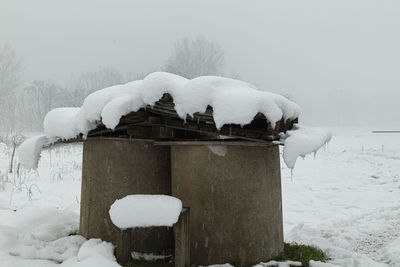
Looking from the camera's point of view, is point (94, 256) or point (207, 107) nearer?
point (207, 107)

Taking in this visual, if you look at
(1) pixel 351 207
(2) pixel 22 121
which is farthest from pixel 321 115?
(1) pixel 351 207

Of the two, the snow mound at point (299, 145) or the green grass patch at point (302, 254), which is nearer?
the snow mound at point (299, 145)

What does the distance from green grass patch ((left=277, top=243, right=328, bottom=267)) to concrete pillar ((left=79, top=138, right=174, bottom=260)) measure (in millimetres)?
1673

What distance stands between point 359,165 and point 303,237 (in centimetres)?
1173

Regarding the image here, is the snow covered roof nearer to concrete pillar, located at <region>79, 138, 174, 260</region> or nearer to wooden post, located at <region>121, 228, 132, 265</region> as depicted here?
concrete pillar, located at <region>79, 138, 174, 260</region>

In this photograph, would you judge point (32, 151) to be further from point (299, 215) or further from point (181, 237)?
point (299, 215)

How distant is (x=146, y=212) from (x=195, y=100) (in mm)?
1298

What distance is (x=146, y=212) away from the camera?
3490 millimetres

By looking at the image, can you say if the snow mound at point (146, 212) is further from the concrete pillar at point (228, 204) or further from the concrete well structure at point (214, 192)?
the concrete pillar at point (228, 204)

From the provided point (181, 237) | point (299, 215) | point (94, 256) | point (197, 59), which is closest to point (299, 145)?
point (181, 237)

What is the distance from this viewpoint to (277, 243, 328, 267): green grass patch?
14.8 ft

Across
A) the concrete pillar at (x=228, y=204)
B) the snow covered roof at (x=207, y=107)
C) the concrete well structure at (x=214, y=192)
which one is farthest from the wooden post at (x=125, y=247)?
the snow covered roof at (x=207, y=107)

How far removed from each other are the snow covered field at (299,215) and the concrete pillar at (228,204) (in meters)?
1.20

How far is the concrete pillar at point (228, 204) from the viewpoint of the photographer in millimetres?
4207
